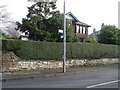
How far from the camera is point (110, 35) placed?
52.1 metres

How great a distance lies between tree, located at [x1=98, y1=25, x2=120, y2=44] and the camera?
2031 inches

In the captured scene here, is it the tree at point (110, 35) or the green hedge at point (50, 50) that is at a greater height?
the tree at point (110, 35)

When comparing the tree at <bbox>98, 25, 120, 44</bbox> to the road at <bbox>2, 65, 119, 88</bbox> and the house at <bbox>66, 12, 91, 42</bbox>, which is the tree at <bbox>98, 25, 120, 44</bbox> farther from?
the road at <bbox>2, 65, 119, 88</bbox>

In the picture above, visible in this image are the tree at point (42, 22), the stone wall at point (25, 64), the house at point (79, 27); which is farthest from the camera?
the house at point (79, 27)

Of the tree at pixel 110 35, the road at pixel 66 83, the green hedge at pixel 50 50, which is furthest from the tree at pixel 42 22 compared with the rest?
the road at pixel 66 83

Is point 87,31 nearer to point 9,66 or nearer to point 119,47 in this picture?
point 119,47

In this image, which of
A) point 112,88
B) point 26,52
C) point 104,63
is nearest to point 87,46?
point 104,63

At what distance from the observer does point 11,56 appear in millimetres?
28062

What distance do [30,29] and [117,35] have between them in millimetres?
15718

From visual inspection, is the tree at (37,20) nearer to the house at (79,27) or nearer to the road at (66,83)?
the road at (66,83)

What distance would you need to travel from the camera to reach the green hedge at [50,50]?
2906cm

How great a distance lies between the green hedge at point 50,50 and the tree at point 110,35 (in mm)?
7854

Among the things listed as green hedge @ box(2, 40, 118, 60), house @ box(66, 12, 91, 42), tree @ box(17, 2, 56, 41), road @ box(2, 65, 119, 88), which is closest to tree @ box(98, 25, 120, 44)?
green hedge @ box(2, 40, 118, 60)

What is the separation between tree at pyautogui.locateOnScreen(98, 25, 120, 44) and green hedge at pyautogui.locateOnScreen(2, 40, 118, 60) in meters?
7.85
